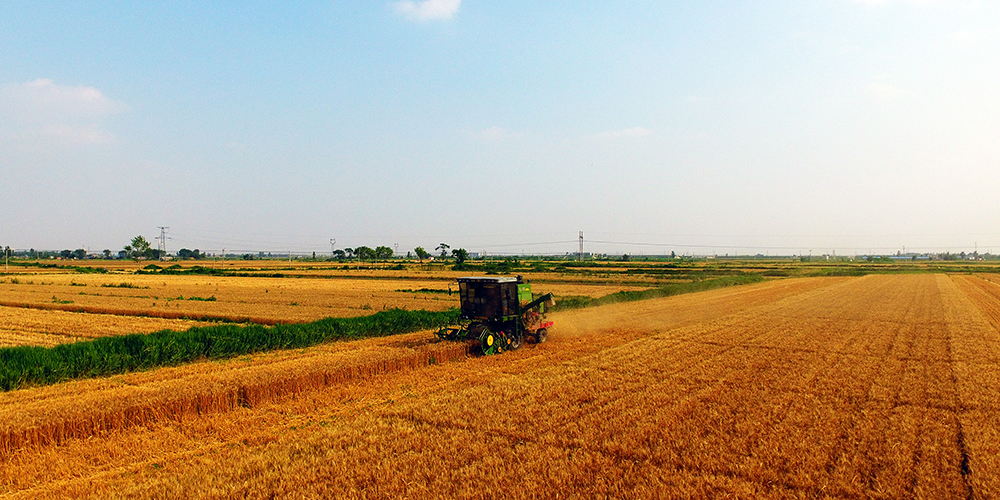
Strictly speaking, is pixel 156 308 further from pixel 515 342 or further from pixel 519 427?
pixel 519 427

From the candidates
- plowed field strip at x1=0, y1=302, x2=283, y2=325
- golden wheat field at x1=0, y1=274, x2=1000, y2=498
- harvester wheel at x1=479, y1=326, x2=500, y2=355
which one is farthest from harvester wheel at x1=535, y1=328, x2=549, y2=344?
plowed field strip at x1=0, y1=302, x2=283, y2=325

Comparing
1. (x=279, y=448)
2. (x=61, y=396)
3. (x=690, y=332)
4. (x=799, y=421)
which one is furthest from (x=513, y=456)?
(x=690, y=332)

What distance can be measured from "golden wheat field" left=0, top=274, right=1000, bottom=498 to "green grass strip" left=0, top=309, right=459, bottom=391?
80 cm

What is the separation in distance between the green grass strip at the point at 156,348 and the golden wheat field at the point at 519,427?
80cm

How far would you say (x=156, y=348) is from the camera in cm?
1670

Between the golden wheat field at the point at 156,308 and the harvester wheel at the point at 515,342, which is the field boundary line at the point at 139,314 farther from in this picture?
the harvester wheel at the point at 515,342

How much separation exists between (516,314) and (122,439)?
12.2 metres

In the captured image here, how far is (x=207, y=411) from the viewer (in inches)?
456

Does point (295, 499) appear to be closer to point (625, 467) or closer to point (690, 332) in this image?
point (625, 467)

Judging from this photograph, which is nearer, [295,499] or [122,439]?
[295,499]

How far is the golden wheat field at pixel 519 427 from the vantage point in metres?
7.89

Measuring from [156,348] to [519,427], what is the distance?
12199 millimetres

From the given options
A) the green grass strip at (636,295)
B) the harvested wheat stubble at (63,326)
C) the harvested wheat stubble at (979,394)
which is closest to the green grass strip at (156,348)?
the harvested wheat stubble at (63,326)

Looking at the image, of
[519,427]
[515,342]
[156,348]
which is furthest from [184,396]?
[515,342]
